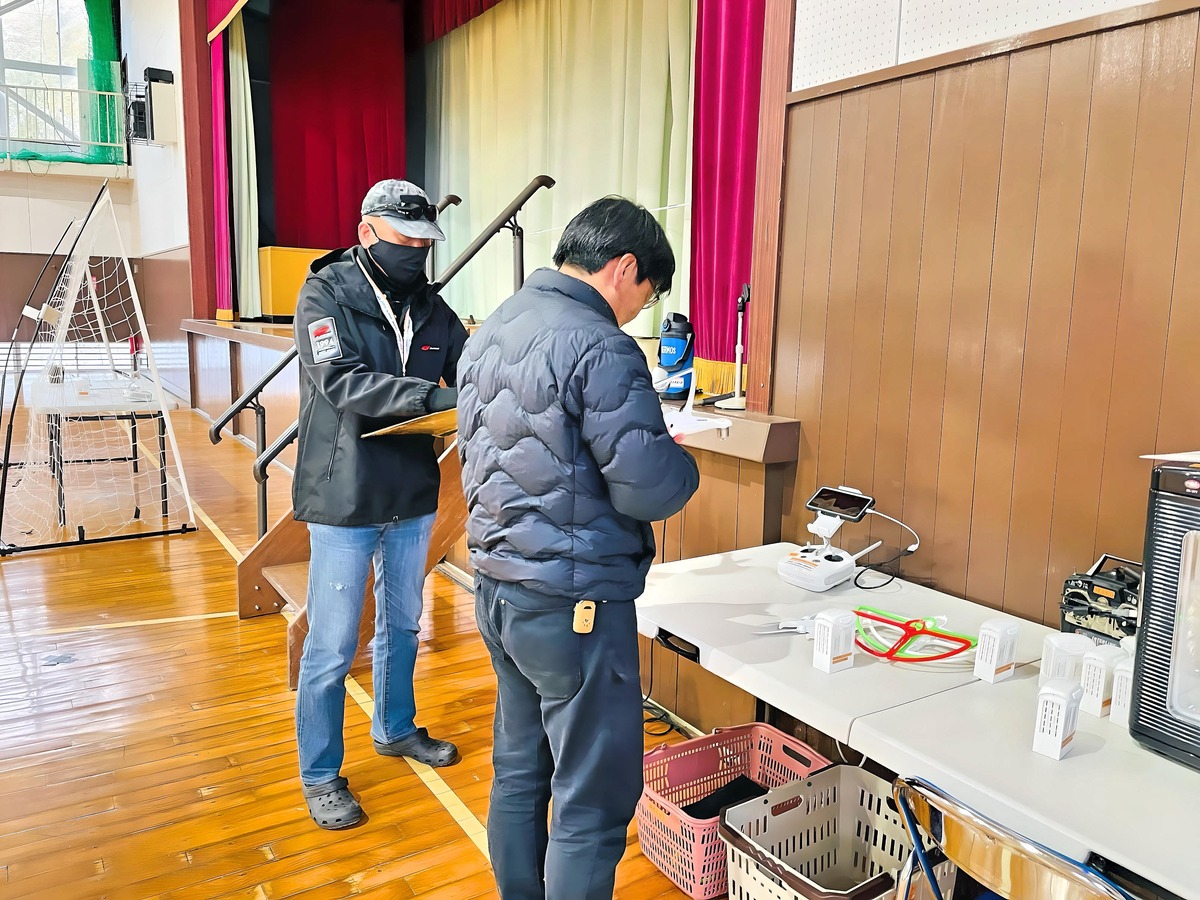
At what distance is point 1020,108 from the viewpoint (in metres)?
1.75

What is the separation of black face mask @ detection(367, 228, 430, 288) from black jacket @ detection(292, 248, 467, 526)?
1.2 inches

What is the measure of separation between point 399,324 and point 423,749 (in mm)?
1134

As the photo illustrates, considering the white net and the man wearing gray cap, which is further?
the white net

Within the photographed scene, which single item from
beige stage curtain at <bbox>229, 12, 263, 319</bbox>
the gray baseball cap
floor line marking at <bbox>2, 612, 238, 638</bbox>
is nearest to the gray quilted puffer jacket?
the gray baseball cap

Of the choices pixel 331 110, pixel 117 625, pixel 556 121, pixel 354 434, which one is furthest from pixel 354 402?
pixel 331 110

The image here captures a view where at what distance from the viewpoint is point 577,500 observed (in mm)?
1319

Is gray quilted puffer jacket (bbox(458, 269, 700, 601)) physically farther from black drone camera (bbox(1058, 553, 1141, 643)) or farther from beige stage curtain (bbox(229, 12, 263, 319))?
beige stage curtain (bbox(229, 12, 263, 319))

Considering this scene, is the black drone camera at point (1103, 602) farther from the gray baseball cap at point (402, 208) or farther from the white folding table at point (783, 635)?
the gray baseball cap at point (402, 208)

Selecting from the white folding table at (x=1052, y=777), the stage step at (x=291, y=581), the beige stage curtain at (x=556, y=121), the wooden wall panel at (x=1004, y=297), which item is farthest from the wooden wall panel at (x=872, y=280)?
the beige stage curtain at (x=556, y=121)

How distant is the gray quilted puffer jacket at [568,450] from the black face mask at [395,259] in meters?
0.74

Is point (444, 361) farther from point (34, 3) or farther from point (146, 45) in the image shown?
point (34, 3)

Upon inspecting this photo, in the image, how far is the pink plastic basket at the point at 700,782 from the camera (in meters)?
1.83

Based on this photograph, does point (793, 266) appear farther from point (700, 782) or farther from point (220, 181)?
point (220, 181)

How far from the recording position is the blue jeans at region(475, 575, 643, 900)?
4.43 ft
